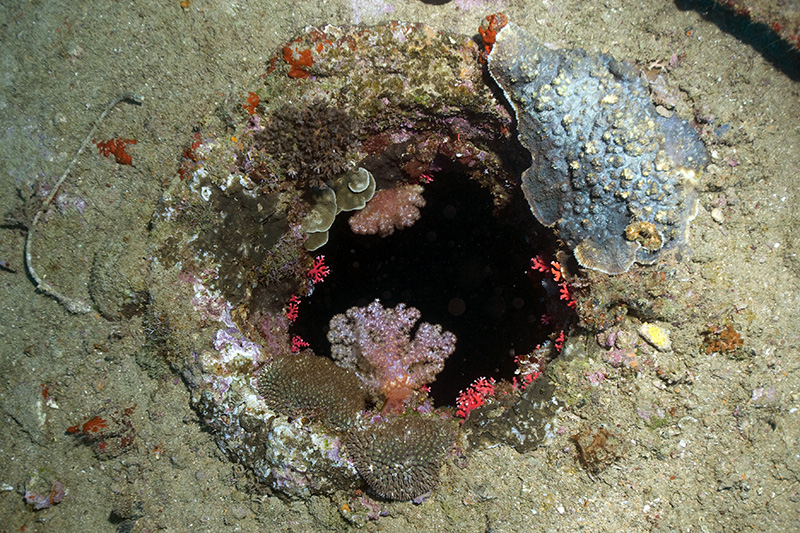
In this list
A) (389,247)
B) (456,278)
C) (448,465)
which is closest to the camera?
(448,465)

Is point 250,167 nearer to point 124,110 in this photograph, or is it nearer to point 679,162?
point 124,110

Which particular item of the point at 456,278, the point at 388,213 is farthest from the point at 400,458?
the point at 388,213

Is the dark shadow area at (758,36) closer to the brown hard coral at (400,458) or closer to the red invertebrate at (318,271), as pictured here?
the brown hard coral at (400,458)

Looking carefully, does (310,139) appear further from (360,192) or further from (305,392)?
(305,392)

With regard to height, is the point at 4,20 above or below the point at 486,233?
below

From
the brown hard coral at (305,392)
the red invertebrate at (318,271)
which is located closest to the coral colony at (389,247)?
the brown hard coral at (305,392)

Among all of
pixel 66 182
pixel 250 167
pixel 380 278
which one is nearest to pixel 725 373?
pixel 380 278

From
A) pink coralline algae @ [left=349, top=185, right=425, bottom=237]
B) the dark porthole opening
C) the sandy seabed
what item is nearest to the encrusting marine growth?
the dark porthole opening
